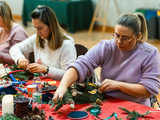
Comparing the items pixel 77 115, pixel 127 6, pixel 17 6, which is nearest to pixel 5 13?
pixel 77 115

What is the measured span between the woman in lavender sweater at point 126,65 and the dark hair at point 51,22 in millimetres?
558

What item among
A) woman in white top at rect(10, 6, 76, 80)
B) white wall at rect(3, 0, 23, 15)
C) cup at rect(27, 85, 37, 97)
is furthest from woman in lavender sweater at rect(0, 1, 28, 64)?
white wall at rect(3, 0, 23, 15)

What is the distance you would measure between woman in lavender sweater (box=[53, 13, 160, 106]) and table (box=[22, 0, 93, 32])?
6.20 meters

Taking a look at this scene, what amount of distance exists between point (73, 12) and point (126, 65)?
21.1 ft

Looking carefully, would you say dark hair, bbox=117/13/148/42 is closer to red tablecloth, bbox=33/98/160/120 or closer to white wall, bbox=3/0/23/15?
red tablecloth, bbox=33/98/160/120

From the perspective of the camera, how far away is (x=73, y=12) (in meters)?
8.38

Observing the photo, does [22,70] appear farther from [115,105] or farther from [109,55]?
[115,105]

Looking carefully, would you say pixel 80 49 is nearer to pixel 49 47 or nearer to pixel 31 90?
pixel 49 47

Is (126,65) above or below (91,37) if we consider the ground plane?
above

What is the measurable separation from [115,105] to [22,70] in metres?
0.95

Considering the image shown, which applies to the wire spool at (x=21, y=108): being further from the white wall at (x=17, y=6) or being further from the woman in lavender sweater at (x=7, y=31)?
the white wall at (x=17, y=6)

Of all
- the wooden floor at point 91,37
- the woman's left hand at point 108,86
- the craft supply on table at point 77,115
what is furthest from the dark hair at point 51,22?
the wooden floor at point 91,37

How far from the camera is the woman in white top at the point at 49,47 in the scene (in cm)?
255

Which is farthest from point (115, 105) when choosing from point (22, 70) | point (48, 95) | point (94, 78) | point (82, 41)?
point (82, 41)
